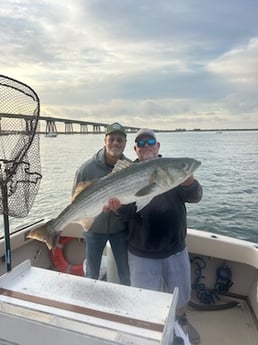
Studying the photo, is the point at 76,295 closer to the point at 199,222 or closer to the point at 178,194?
the point at 178,194

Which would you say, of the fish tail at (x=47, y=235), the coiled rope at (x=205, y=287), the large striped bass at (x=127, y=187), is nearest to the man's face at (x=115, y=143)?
the large striped bass at (x=127, y=187)

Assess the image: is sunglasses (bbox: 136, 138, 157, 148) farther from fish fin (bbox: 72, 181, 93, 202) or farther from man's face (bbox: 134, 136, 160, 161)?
fish fin (bbox: 72, 181, 93, 202)

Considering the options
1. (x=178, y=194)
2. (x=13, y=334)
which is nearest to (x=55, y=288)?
(x=13, y=334)

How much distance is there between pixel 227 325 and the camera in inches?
162

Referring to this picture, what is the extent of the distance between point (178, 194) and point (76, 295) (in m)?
1.47

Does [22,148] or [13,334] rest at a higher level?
[22,148]

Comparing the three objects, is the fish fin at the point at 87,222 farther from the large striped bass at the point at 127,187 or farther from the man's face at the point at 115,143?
the man's face at the point at 115,143

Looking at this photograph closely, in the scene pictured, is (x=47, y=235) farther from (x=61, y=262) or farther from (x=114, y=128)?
(x=61, y=262)

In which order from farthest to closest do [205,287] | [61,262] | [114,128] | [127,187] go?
[61,262] < [205,287] < [114,128] < [127,187]

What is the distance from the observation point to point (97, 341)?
153cm

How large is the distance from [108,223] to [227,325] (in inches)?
80.3

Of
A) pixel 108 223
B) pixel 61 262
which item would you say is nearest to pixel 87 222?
pixel 108 223

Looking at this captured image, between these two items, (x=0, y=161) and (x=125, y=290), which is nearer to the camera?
(x=125, y=290)

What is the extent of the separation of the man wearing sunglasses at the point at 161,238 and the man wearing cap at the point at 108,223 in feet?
1.42
